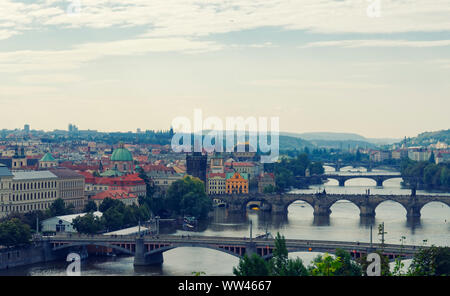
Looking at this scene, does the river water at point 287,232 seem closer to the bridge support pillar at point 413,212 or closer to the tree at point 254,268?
the bridge support pillar at point 413,212

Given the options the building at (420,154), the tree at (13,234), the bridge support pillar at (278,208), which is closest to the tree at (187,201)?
the bridge support pillar at (278,208)

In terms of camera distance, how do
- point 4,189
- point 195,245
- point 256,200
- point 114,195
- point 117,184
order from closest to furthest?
point 195,245 → point 4,189 → point 114,195 → point 117,184 → point 256,200

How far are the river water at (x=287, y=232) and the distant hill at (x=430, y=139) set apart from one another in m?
127

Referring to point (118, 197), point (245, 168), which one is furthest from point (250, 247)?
point (245, 168)

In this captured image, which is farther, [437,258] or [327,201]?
[327,201]

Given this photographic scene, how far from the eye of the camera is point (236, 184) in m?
55.5

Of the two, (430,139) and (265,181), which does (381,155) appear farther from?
(265,181)

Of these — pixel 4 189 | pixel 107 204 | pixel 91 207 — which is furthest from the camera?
pixel 91 207

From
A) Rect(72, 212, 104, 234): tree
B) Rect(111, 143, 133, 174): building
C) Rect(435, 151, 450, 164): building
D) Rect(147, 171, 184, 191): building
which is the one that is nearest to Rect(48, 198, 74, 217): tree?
Rect(72, 212, 104, 234): tree

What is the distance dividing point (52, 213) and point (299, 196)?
16850 millimetres

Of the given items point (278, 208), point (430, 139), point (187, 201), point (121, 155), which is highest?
point (430, 139)

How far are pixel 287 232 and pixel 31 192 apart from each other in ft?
35.9
